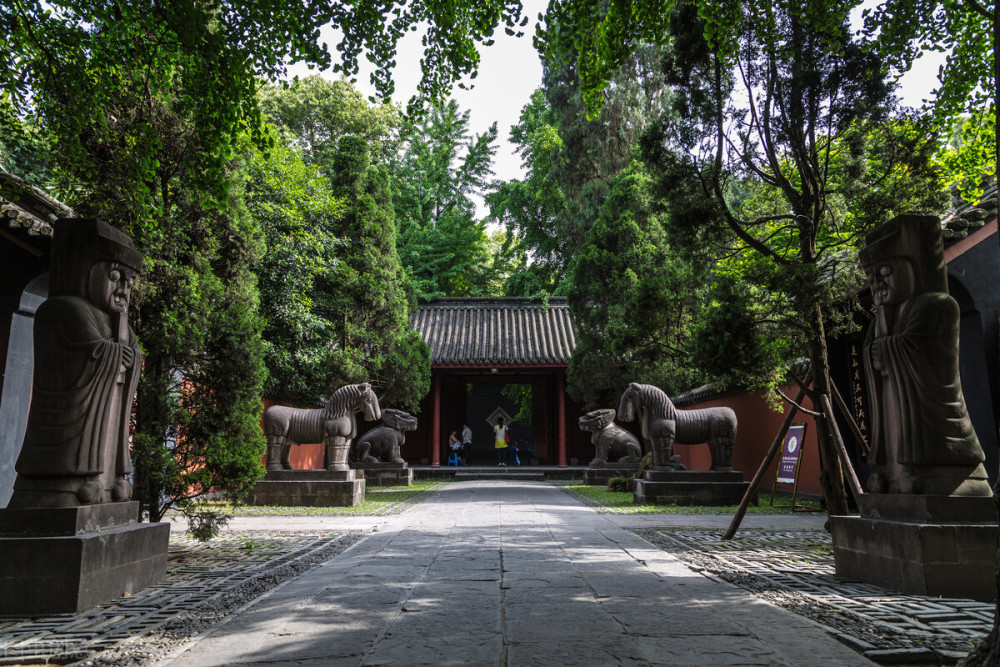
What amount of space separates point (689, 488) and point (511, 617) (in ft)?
24.5

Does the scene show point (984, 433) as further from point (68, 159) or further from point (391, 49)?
point (68, 159)

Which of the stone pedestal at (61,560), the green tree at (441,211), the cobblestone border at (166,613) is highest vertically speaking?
the green tree at (441,211)

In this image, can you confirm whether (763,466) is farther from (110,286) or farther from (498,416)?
(498,416)

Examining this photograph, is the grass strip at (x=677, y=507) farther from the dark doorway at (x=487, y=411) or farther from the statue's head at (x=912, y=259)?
the dark doorway at (x=487, y=411)

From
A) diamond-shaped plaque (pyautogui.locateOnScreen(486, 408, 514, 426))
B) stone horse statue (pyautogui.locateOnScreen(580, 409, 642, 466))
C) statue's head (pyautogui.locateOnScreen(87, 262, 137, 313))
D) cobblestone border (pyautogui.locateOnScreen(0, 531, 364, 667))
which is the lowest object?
cobblestone border (pyautogui.locateOnScreen(0, 531, 364, 667))

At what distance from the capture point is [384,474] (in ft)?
49.2

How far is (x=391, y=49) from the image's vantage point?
473 centimetres

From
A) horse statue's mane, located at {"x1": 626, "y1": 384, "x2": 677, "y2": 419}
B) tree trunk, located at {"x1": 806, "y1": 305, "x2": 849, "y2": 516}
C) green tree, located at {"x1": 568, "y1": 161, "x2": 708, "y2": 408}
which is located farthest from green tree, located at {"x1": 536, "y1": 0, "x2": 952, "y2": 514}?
green tree, located at {"x1": 568, "y1": 161, "x2": 708, "y2": 408}

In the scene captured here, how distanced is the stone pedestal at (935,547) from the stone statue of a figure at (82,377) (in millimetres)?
5288

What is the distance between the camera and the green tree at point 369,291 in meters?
13.8

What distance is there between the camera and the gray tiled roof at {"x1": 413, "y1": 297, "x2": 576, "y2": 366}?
19.5 meters

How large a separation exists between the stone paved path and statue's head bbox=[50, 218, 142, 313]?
7.94ft

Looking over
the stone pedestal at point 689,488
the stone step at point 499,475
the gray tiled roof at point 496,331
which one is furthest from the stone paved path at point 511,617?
the gray tiled roof at point 496,331

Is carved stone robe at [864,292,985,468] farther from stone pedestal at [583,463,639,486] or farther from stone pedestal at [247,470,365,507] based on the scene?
stone pedestal at [583,463,639,486]
